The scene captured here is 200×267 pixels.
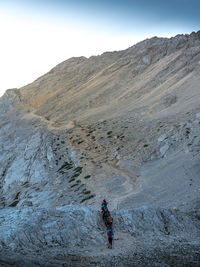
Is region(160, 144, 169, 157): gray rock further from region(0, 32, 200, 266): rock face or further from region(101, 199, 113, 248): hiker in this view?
region(101, 199, 113, 248): hiker

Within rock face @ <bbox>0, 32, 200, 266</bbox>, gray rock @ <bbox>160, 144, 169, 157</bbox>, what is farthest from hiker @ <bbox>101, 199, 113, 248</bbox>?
gray rock @ <bbox>160, 144, 169, 157</bbox>

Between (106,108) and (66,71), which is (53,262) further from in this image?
(66,71)

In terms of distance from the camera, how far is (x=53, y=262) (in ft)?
46.5

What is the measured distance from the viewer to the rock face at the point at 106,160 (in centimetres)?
1719

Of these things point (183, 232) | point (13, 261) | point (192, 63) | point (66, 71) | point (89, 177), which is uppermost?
point (66, 71)

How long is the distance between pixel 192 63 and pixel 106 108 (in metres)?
28.8

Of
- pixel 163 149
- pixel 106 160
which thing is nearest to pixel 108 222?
pixel 163 149

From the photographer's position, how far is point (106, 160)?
43844 mm

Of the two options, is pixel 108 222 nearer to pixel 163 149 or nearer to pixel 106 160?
pixel 163 149

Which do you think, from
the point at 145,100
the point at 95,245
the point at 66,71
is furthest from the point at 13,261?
the point at 66,71

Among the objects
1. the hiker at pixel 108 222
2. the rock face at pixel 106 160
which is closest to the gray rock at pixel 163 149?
the rock face at pixel 106 160

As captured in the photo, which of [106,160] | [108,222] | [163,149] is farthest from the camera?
[106,160]

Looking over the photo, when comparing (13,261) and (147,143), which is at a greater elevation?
(13,261)

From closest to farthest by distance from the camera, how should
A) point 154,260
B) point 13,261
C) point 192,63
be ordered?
1. point 13,261
2. point 154,260
3. point 192,63
